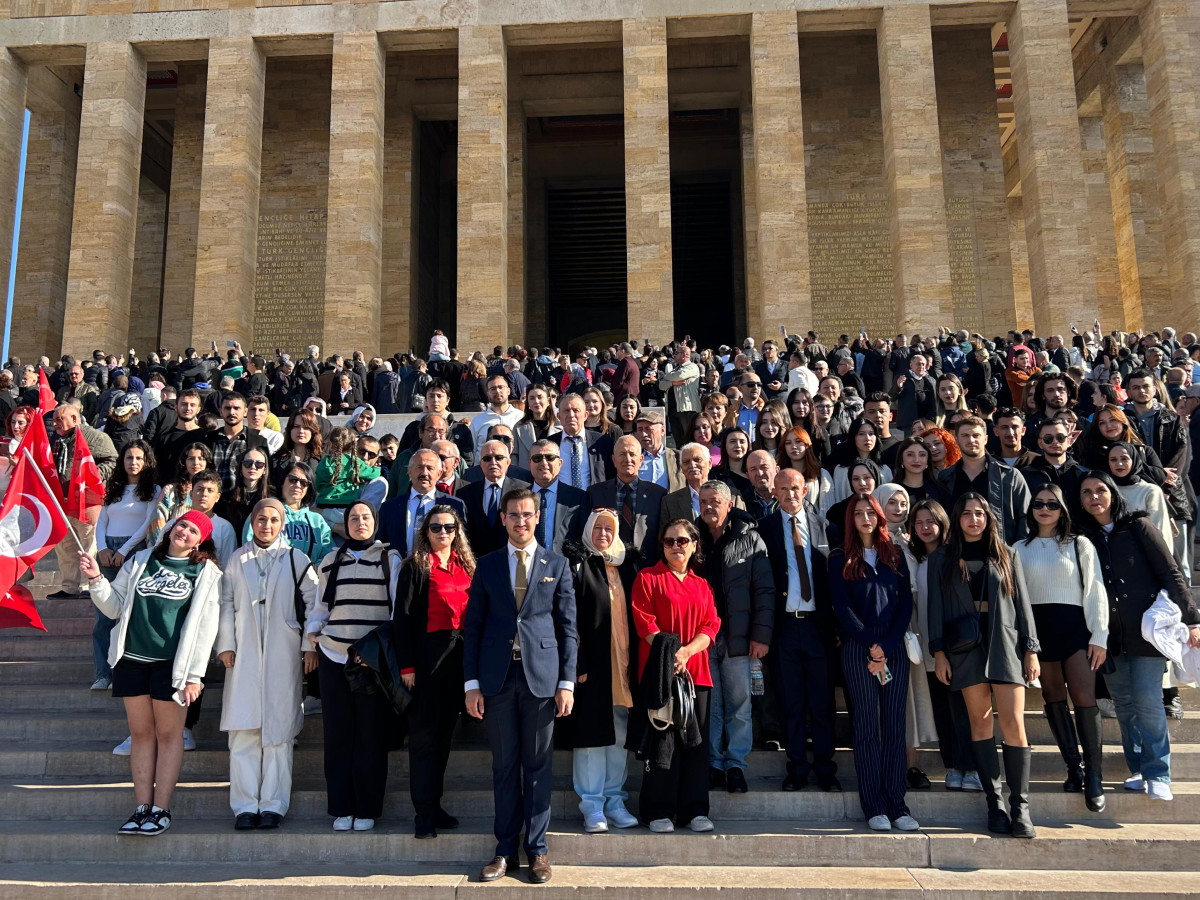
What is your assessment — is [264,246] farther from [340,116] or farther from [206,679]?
[206,679]

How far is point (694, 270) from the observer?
32.7m

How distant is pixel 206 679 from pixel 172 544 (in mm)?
1713

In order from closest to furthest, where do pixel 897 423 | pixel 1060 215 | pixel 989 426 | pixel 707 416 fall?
1. pixel 707 416
2. pixel 989 426
3. pixel 897 423
4. pixel 1060 215

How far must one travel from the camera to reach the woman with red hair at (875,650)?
18.9 feet

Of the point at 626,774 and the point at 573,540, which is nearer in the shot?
the point at 626,774

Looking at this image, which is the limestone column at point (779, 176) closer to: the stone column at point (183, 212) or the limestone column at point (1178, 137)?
the limestone column at point (1178, 137)

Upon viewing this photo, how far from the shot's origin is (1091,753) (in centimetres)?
584

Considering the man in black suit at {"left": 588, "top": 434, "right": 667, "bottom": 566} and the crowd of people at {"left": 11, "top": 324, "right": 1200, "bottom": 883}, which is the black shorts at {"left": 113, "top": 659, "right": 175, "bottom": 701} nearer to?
the crowd of people at {"left": 11, "top": 324, "right": 1200, "bottom": 883}

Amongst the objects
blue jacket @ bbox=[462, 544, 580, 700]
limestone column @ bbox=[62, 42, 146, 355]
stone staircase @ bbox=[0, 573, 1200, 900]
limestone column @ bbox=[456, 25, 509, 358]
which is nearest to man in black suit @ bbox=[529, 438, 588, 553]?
blue jacket @ bbox=[462, 544, 580, 700]

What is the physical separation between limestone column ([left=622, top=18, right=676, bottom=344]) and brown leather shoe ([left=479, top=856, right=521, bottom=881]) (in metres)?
16.6

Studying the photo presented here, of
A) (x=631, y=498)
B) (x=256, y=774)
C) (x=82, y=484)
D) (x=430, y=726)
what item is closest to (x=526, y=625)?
(x=430, y=726)

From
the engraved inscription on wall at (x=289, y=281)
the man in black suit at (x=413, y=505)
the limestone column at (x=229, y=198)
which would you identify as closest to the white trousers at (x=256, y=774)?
the man in black suit at (x=413, y=505)

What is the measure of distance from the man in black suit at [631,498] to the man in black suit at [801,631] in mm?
695

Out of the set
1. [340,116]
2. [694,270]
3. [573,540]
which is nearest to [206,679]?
[573,540]
